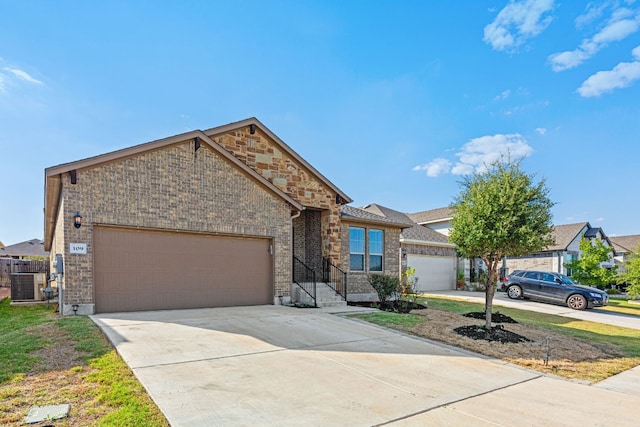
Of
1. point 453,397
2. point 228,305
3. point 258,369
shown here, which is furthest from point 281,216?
point 453,397

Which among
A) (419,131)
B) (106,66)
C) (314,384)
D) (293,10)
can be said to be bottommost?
(314,384)

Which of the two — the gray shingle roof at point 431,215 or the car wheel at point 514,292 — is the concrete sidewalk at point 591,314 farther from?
the gray shingle roof at point 431,215

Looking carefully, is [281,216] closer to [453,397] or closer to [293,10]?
[293,10]

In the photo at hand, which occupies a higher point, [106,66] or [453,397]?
[106,66]

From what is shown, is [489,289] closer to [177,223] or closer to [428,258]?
[177,223]

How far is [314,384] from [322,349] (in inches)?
72.8

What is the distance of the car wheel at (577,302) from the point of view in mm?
→ 16953

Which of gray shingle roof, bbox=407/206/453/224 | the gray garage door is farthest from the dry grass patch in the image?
gray shingle roof, bbox=407/206/453/224

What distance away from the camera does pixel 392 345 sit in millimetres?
7352

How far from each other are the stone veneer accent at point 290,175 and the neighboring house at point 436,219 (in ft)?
53.6

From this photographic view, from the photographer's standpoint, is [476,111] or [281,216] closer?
[281,216]

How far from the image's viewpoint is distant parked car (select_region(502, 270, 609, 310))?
16984 millimetres

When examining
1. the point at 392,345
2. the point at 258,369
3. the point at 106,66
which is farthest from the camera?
the point at 106,66

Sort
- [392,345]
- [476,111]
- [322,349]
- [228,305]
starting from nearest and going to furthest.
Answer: [322,349] < [392,345] < [228,305] < [476,111]
